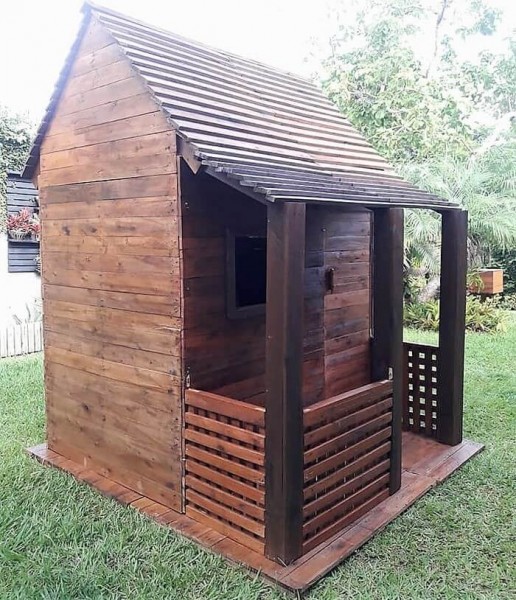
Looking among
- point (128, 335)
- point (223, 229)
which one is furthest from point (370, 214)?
point (128, 335)

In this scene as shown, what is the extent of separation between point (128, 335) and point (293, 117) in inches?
88.7

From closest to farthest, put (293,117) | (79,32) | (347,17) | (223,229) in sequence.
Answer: (223,229) < (79,32) < (293,117) < (347,17)

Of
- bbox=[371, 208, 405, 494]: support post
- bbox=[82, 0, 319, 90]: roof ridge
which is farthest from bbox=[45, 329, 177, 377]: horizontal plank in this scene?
bbox=[82, 0, 319, 90]: roof ridge

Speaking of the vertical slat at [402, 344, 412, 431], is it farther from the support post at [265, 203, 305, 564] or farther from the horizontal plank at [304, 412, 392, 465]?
the support post at [265, 203, 305, 564]

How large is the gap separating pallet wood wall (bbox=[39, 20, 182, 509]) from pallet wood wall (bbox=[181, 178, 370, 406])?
0.13 m

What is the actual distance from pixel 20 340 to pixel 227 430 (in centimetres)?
672

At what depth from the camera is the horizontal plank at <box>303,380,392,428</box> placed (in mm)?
3141

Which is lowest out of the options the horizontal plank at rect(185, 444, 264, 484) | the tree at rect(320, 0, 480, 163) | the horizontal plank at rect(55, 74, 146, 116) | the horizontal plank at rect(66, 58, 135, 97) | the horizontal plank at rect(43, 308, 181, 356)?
the horizontal plank at rect(185, 444, 264, 484)

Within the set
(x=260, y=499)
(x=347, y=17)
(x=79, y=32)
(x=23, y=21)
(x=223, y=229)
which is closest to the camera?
(x=260, y=499)

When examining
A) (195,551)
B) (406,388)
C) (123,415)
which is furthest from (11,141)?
(195,551)

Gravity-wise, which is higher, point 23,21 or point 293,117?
point 23,21

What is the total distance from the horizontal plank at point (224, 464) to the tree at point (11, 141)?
8.45m

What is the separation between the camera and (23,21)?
16.3 m

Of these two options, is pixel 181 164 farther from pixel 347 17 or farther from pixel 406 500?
pixel 347 17
